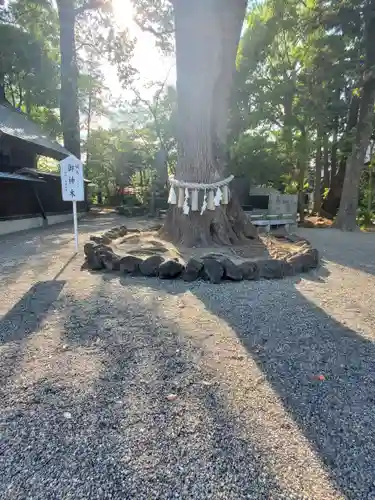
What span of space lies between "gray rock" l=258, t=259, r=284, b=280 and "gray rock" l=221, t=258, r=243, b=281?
1.07 feet

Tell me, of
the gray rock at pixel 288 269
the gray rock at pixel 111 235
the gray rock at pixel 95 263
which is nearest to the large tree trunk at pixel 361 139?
the gray rock at pixel 288 269

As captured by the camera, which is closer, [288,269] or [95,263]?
[288,269]

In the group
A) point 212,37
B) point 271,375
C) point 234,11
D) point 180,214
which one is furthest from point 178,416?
point 234,11

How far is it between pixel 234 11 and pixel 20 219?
8.27m

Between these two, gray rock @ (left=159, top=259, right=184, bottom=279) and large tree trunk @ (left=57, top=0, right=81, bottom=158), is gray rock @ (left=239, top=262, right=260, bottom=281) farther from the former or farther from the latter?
large tree trunk @ (left=57, top=0, right=81, bottom=158)

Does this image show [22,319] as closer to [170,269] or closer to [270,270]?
[170,269]

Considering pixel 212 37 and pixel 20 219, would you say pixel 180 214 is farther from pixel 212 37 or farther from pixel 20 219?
pixel 20 219

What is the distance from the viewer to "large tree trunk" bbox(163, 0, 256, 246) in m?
5.10

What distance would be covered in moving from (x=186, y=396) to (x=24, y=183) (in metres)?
10.6

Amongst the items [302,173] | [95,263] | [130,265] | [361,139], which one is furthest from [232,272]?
[302,173]

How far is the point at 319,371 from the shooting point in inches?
80.0

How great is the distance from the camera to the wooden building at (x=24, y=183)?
9.61 m

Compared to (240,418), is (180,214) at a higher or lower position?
higher

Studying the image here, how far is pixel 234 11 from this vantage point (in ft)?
17.1
